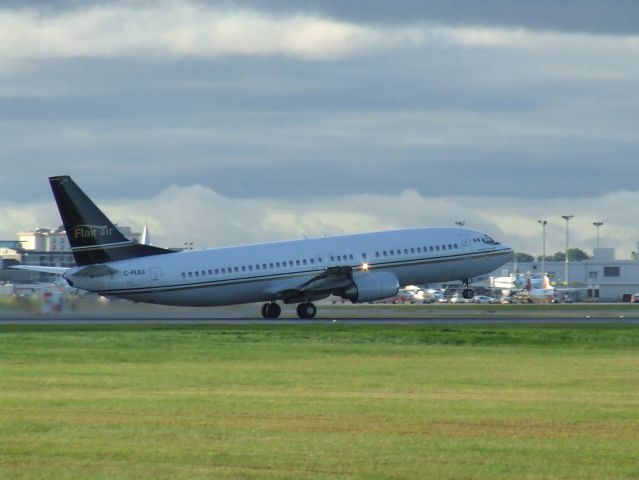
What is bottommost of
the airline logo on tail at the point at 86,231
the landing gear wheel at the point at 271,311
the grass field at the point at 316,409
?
the grass field at the point at 316,409

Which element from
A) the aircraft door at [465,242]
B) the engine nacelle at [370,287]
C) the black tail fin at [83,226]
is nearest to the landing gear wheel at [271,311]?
the engine nacelle at [370,287]

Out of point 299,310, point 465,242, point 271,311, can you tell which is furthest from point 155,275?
point 465,242

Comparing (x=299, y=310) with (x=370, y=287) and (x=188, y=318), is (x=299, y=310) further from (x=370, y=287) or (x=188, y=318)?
(x=188, y=318)

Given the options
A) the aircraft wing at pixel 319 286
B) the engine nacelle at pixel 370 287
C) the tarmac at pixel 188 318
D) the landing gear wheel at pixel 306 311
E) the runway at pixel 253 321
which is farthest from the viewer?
the engine nacelle at pixel 370 287

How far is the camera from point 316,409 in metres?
28.2

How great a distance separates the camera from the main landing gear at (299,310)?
246ft

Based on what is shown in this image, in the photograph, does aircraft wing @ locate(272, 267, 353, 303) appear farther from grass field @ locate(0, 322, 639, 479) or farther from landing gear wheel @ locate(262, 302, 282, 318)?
grass field @ locate(0, 322, 639, 479)

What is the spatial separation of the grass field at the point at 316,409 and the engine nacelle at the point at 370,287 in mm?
24573

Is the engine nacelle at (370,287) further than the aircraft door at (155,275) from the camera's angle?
Yes

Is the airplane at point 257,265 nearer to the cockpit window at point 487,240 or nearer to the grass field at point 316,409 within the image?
the cockpit window at point 487,240

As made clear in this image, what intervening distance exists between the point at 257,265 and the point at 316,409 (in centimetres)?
4632

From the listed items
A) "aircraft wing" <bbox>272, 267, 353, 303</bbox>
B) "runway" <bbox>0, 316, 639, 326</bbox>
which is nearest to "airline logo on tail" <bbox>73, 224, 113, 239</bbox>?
"runway" <bbox>0, 316, 639, 326</bbox>

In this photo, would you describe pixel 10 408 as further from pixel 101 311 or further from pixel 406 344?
Result: pixel 101 311

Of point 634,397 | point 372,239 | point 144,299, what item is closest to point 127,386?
point 634,397
